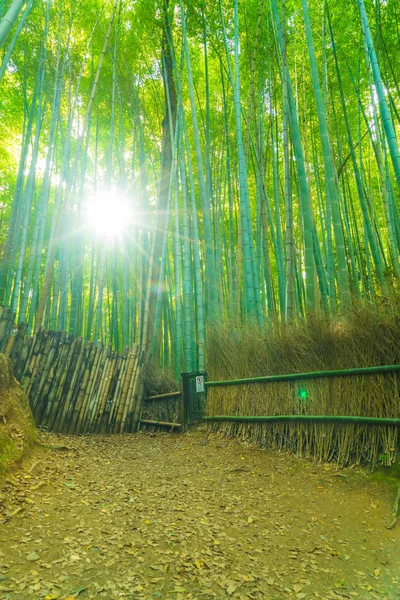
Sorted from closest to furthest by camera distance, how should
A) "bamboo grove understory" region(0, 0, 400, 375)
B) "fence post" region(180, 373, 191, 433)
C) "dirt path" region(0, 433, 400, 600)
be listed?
"dirt path" region(0, 433, 400, 600) < "bamboo grove understory" region(0, 0, 400, 375) < "fence post" region(180, 373, 191, 433)

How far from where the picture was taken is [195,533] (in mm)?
1714

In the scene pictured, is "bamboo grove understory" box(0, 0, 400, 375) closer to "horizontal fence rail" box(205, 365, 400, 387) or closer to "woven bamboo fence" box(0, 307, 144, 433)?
"horizontal fence rail" box(205, 365, 400, 387)

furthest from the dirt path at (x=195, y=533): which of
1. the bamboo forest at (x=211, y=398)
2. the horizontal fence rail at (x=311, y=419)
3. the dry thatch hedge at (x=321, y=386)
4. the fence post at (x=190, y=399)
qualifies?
the fence post at (x=190, y=399)

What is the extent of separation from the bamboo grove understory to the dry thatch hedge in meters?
0.22

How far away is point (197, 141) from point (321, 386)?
10.8 feet

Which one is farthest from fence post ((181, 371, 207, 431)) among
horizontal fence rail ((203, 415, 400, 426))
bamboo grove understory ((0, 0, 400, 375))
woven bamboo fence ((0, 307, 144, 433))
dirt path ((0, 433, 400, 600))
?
dirt path ((0, 433, 400, 600))

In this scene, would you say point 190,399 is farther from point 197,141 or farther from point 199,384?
point 197,141

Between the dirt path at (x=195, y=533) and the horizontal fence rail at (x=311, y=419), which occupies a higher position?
the horizontal fence rail at (x=311, y=419)

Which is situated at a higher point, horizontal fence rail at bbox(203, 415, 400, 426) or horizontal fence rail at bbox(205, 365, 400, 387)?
horizontal fence rail at bbox(205, 365, 400, 387)

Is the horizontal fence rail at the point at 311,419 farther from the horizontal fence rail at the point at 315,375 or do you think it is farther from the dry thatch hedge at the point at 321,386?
the horizontal fence rail at the point at 315,375

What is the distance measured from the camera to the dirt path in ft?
4.33

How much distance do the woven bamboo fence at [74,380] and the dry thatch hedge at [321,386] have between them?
1182 millimetres

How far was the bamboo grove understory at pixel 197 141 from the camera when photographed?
396cm

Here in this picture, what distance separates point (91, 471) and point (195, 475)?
72cm
